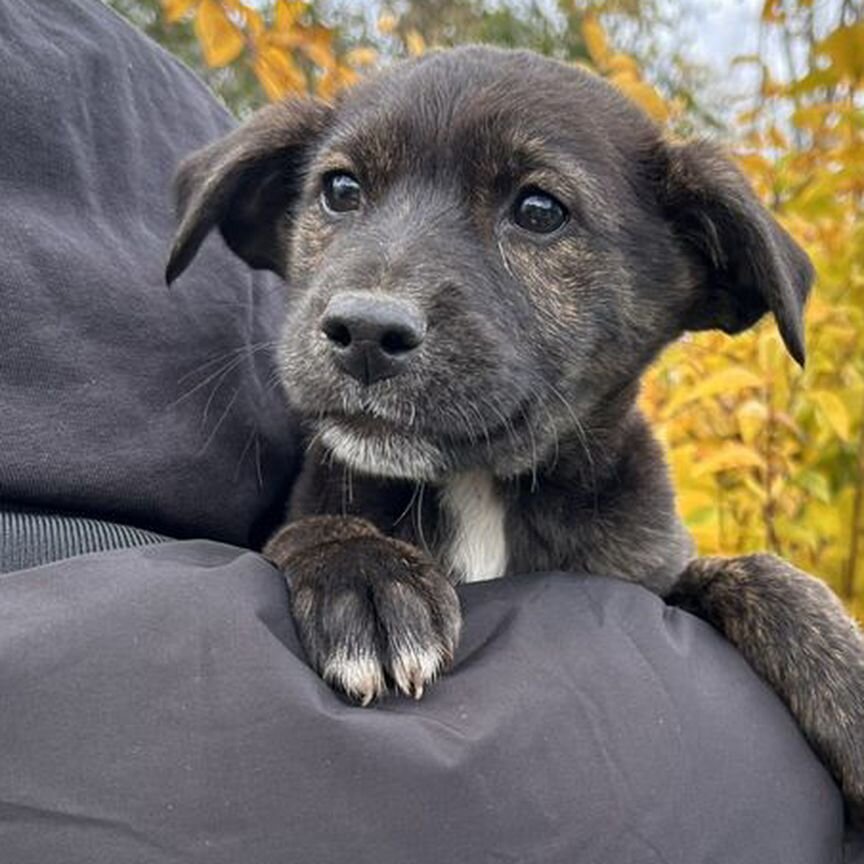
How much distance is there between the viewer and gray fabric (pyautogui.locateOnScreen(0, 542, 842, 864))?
1.14m

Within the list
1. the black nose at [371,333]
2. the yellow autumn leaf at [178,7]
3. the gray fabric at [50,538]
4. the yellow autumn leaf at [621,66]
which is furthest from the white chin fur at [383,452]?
the yellow autumn leaf at [621,66]

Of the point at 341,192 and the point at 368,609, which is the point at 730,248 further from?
the point at 368,609

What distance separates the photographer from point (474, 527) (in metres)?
2.07

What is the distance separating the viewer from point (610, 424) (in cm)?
219

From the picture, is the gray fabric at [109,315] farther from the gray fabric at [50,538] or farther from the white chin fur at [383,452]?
the white chin fur at [383,452]

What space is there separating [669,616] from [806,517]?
5.25ft

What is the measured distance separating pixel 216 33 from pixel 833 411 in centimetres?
163

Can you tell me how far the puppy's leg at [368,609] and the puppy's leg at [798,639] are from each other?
0.52 meters

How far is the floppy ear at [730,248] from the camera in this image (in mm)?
1985

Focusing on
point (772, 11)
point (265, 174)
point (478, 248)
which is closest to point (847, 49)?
point (772, 11)

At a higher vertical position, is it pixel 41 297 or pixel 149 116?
pixel 149 116

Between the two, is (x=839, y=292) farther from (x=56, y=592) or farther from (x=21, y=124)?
(x=56, y=592)

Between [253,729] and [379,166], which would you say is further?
[379,166]

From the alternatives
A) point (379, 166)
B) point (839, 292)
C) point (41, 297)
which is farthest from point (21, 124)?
point (839, 292)
